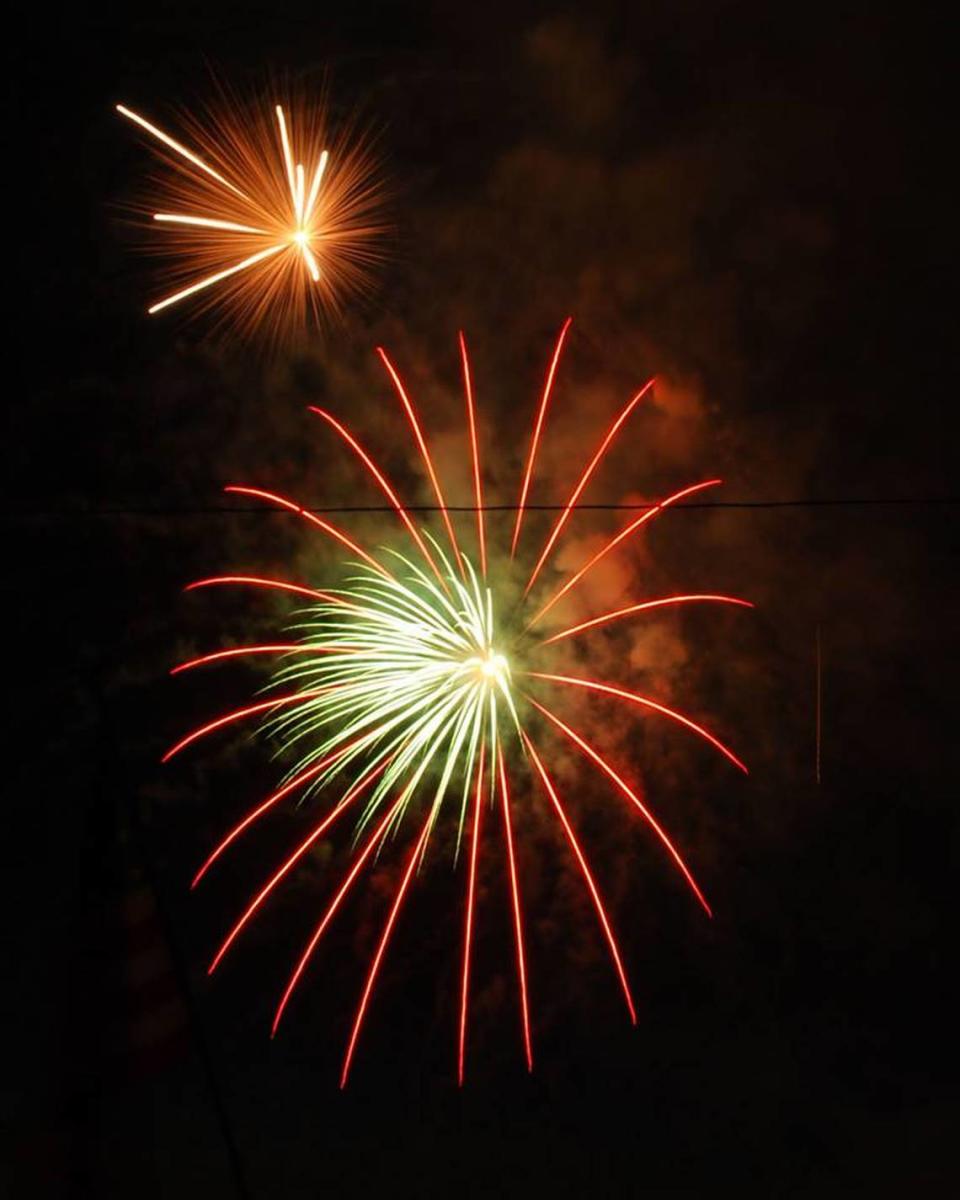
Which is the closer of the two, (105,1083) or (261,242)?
(105,1083)

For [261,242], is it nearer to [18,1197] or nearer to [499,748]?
[499,748]

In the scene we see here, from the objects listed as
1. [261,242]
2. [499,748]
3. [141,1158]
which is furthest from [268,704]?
[141,1158]

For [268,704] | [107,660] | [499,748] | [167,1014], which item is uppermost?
[268,704]

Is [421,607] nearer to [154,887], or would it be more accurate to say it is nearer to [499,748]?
[499,748]

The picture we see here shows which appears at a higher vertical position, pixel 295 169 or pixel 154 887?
pixel 295 169

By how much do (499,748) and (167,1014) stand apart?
3.85 m

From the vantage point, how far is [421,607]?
10547 millimetres

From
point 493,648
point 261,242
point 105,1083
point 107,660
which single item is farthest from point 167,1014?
point 261,242

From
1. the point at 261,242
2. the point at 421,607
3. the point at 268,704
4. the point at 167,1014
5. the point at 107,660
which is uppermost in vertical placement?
the point at 261,242

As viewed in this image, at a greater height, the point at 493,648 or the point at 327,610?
the point at 327,610

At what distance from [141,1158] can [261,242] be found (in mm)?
5577

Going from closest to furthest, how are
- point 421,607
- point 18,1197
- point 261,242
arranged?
point 18,1197 → point 261,242 → point 421,607

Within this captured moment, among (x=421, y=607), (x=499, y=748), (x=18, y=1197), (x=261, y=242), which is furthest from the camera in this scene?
(x=421, y=607)

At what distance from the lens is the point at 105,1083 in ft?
19.9
